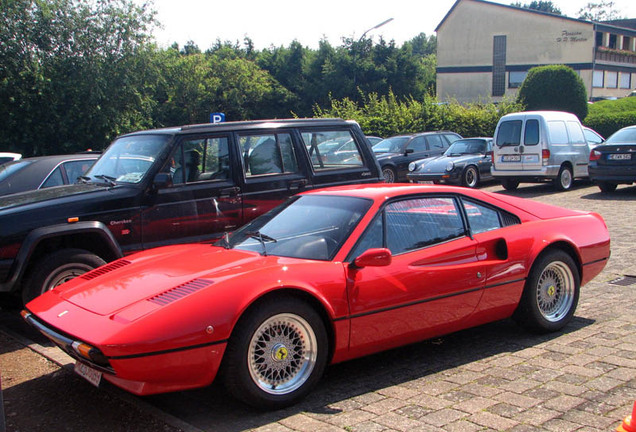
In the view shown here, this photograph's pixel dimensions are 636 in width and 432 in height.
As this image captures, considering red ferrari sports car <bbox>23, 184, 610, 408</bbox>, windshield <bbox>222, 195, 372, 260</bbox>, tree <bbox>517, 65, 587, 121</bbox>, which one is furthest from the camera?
tree <bbox>517, 65, 587, 121</bbox>

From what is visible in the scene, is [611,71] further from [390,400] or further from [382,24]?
[390,400]

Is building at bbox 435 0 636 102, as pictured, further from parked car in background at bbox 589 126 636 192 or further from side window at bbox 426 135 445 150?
parked car in background at bbox 589 126 636 192

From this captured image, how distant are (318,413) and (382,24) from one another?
83.0 ft

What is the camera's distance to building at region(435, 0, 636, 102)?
174 ft

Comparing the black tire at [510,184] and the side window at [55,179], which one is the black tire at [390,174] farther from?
the side window at [55,179]

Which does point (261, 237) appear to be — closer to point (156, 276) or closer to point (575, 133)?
point (156, 276)

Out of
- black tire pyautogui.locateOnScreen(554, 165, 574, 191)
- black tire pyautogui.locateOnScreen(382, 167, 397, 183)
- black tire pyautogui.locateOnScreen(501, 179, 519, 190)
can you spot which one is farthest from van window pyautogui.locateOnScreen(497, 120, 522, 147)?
black tire pyautogui.locateOnScreen(382, 167, 397, 183)

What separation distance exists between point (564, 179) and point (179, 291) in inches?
554

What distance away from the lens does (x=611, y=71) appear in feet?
183

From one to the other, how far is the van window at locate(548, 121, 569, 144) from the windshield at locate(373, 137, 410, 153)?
5.15 metres

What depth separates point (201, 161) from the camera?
6.42 meters

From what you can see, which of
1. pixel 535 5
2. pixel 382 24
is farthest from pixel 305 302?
pixel 535 5

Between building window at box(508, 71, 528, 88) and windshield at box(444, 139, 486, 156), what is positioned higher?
building window at box(508, 71, 528, 88)

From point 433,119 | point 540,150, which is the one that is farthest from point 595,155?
point 433,119
